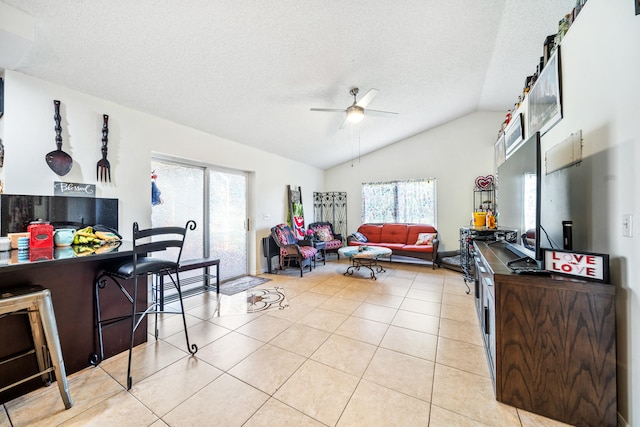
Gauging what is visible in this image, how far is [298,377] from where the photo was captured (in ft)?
5.70

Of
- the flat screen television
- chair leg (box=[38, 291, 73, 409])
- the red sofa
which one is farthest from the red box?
the red sofa

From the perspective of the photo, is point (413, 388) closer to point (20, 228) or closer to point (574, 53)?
point (574, 53)

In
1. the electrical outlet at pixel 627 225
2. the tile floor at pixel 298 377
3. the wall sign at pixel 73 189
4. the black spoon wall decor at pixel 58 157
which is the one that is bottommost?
the tile floor at pixel 298 377

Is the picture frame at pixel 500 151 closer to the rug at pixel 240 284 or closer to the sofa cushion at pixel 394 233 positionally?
the sofa cushion at pixel 394 233

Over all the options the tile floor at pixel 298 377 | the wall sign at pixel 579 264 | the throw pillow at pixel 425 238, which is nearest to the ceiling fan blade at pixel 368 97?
the wall sign at pixel 579 264

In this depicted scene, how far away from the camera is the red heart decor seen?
4988mm

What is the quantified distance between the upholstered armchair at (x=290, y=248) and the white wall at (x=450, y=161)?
2.71 m

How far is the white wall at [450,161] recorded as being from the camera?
5133 millimetres

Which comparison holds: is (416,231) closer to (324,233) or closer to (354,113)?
(324,233)

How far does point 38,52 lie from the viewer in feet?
6.45

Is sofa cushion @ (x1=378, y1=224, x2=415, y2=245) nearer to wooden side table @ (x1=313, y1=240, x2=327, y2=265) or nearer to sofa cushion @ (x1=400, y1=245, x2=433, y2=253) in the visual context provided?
sofa cushion @ (x1=400, y1=245, x2=433, y2=253)

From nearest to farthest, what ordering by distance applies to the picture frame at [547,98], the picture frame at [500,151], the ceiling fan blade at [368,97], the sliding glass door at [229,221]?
the picture frame at [547,98] < the ceiling fan blade at [368,97] < the sliding glass door at [229,221] < the picture frame at [500,151]

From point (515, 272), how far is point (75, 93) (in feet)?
13.6

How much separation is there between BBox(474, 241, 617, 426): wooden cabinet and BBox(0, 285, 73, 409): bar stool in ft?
8.80
